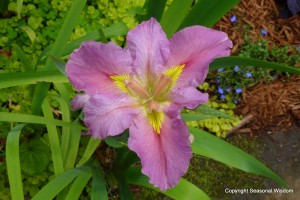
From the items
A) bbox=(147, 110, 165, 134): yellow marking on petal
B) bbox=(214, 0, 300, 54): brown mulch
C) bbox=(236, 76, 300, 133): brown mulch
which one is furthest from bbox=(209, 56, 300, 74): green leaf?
bbox=(214, 0, 300, 54): brown mulch

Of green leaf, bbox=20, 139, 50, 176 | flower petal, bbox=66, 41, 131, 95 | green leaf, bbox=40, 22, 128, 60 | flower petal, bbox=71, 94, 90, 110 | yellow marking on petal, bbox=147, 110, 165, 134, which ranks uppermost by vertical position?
flower petal, bbox=66, 41, 131, 95

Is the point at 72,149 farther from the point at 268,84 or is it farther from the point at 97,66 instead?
the point at 268,84

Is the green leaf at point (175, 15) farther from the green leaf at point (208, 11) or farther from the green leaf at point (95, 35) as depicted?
the green leaf at point (95, 35)

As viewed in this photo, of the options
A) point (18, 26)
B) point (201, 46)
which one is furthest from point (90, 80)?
point (18, 26)

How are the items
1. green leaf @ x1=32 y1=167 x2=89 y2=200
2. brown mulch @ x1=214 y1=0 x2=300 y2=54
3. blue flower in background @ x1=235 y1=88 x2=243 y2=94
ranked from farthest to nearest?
brown mulch @ x1=214 y1=0 x2=300 y2=54, blue flower in background @ x1=235 y1=88 x2=243 y2=94, green leaf @ x1=32 y1=167 x2=89 y2=200

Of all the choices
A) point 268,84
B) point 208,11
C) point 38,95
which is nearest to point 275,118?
point 268,84

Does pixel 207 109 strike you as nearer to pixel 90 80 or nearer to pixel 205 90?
pixel 90 80

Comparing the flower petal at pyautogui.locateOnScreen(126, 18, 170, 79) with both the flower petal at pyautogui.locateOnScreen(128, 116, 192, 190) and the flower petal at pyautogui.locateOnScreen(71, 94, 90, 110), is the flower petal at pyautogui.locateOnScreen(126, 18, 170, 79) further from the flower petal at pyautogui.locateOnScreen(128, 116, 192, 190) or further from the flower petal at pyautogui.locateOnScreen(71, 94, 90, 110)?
the flower petal at pyautogui.locateOnScreen(71, 94, 90, 110)
